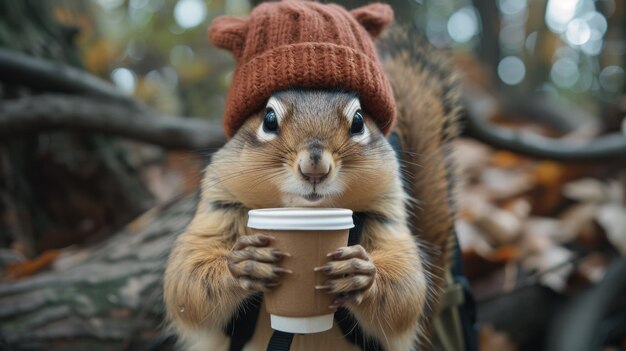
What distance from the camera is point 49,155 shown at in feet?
8.70

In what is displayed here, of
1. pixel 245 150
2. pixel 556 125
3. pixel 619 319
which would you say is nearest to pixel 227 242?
pixel 245 150

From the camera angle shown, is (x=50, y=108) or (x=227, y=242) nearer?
(x=227, y=242)

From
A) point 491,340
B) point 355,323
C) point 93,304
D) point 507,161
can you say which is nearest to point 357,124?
point 355,323

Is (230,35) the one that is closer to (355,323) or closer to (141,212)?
(355,323)

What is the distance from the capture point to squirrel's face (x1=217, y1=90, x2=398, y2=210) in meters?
0.99

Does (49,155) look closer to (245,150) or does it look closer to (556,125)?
(245,150)

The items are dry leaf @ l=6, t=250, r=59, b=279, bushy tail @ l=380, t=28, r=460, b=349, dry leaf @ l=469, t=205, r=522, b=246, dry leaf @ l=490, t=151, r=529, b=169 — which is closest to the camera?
bushy tail @ l=380, t=28, r=460, b=349

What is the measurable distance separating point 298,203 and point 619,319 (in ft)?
5.56

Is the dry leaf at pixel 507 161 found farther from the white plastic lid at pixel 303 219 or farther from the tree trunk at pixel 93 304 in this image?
the white plastic lid at pixel 303 219

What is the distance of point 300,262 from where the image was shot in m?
0.94

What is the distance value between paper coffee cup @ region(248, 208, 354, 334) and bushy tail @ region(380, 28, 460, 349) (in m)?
0.50

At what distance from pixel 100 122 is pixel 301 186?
1.58 m

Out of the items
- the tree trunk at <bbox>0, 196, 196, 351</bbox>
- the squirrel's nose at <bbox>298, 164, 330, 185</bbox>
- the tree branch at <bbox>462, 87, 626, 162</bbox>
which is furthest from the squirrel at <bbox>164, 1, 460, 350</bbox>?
the tree branch at <bbox>462, 87, 626, 162</bbox>

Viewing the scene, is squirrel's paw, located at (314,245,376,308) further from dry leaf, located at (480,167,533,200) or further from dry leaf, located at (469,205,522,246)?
dry leaf, located at (480,167,533,200)
